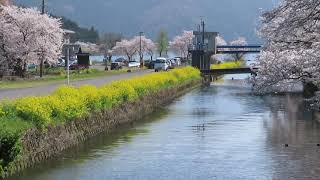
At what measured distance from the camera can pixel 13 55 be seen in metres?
53.8

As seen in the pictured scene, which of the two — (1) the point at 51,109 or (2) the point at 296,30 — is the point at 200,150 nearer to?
(1) the point at 51,109

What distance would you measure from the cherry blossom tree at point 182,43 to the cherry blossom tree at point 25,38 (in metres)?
74.2

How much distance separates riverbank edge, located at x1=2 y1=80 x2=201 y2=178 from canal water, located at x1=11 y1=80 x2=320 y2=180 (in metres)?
0.39

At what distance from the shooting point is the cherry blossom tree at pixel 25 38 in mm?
53312

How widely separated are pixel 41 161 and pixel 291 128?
54.1 feet

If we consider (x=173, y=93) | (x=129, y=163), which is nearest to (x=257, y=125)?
(x=129, y=163)

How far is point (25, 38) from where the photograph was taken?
179 feet

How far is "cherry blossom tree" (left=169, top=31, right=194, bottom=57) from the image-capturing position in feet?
432

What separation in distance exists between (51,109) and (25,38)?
114 feet

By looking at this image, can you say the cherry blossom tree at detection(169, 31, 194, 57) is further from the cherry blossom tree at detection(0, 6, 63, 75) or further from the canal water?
the canal water

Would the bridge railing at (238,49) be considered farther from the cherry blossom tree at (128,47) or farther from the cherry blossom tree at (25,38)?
the cherry blossom tree at (25,38)

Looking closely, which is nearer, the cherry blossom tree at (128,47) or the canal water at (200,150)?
the canal water at (200,150)

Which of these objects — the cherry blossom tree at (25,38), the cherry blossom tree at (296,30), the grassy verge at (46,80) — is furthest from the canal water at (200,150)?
the cherry blossom tree at (25,38)

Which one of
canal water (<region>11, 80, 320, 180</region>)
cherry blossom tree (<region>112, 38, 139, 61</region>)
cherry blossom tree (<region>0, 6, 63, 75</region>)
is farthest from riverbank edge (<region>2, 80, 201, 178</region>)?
cherry blossom tree (<region>112, 38, 139, 61</region>)
